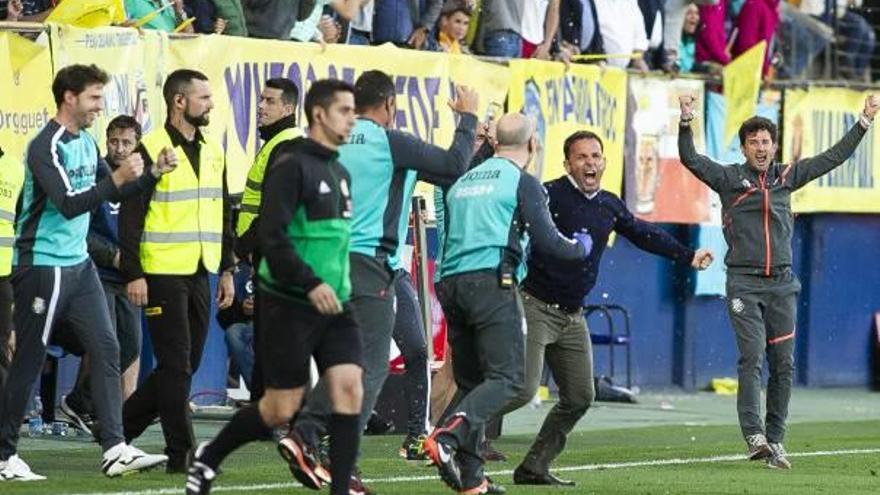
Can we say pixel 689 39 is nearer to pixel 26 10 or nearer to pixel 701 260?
pixel 26 10

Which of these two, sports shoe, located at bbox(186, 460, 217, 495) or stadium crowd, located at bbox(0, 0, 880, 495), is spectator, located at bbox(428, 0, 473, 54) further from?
sports shoe, located at bbox(186, 460, 217, 495)

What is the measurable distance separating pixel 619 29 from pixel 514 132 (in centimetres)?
1020

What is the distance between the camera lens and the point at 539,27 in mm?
21844

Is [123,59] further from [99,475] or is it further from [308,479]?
[308,479]

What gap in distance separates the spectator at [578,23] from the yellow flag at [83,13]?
633 centimetres

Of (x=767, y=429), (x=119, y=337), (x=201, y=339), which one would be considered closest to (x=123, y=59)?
(x=119, y=337)

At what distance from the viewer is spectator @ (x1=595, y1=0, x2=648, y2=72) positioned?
2247cm

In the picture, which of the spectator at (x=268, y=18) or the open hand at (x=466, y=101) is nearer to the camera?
the open hand at (x=466, y=101)

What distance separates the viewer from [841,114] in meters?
24.9

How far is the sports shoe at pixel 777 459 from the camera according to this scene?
572 inches

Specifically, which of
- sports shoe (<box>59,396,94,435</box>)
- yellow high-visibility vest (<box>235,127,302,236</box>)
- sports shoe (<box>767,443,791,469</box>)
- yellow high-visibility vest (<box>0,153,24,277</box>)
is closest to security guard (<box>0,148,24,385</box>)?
yellow high-visibility vest (<box>0,153,24,277</box>)

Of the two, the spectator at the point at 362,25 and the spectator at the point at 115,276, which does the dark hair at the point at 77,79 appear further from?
the spectator at the point at 362,25

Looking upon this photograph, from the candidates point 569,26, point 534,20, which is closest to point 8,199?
point 534,20

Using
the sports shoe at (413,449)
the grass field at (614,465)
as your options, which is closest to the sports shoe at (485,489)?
the grass field at (614,465)
